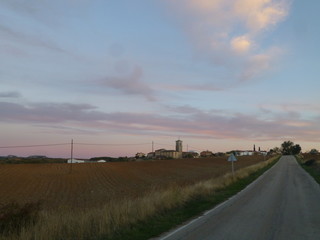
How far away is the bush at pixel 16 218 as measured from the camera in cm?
957

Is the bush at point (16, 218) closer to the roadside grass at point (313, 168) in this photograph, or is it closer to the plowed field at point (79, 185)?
the plowed field at point (79, 185)

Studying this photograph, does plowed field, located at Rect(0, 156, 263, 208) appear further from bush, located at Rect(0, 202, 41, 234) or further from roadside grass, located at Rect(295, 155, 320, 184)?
roadside grass, located at Rect(295, 155, 320, 184)

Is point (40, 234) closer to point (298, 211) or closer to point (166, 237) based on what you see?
point (166, 237)

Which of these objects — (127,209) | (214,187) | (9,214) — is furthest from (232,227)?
(214,187)

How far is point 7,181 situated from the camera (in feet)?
136

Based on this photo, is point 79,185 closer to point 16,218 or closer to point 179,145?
point 16,218

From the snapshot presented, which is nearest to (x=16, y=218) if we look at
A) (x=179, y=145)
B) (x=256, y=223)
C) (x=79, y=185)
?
(x=256, y=223)

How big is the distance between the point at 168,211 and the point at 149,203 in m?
0.90

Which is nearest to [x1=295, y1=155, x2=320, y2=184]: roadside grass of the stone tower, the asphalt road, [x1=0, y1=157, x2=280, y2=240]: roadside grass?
the asphalt road

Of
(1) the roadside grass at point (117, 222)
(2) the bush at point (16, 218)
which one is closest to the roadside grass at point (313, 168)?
(1) the roadside grass at point (117, 222)

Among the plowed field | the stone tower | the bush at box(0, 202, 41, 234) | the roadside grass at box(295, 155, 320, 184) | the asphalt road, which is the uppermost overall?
the stone tower

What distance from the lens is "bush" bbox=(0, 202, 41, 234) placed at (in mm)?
9570

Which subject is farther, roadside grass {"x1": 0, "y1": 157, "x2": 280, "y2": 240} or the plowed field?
the plowed field

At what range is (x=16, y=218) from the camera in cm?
1019
